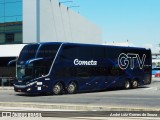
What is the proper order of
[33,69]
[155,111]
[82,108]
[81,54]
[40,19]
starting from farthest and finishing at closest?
[40,19] → [81,54] → [33,69] → [82,108] → [155,111]

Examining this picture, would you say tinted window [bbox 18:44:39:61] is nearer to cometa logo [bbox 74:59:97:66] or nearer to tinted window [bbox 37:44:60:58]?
tinted window [bbox 37:44:60:58]

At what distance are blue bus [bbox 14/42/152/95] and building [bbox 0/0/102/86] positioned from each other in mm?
9132

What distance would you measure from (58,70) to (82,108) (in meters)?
13.8

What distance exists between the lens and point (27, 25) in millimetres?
39875

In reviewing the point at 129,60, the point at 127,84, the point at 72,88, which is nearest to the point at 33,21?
the point at 129,60

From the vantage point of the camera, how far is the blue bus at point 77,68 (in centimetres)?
2820

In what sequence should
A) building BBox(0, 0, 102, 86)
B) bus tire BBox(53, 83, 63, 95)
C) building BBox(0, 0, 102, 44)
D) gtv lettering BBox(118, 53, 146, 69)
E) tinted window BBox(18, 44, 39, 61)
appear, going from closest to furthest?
tinted window BBox(18, 44, 39, 61) < bus tire BBox(53, 83, 63, 95) < gtv lettering BBox(118, 53, 146, 69) < building BBox(0, 0, 102, 44) < building BBox(0, 0, 102, 86)

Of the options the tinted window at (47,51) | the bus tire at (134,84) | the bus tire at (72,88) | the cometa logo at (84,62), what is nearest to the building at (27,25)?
the cometa logo at (84,62)

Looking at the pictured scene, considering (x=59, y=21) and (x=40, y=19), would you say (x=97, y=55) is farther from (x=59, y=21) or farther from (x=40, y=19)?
(x=59, y=21)

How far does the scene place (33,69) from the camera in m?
28.0

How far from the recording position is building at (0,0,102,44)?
130ft

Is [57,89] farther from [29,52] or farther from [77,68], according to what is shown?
[29,52]

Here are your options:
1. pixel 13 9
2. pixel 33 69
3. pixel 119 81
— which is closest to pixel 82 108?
pixel 33 69

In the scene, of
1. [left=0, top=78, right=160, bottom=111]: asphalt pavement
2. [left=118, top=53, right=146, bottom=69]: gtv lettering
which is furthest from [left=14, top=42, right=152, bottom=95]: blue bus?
[left=0, top=78, right=160, bottom=111]: asphalt pavement
